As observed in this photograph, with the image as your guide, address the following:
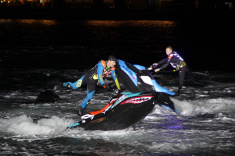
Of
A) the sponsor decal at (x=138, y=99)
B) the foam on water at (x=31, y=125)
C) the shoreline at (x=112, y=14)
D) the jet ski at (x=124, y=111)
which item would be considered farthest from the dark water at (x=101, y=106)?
the shoreline at (x=112, y=14)

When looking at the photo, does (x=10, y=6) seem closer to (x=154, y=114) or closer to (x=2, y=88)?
(x=2, y=88)

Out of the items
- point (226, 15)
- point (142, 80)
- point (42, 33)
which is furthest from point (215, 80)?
point (226, 15)

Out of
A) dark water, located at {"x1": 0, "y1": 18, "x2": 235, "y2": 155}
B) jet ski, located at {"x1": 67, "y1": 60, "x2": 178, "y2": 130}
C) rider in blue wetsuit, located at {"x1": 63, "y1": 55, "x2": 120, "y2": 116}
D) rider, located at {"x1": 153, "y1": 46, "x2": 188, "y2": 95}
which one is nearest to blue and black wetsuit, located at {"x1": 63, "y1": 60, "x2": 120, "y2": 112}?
rider in blue wetsuit, located at {"x1": 63, "y1": 55, "x2": 120, "y2": 116}

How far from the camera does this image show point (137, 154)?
281 inches

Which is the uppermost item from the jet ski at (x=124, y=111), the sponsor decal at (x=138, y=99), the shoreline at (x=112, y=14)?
the sponsor decal at (x=138, y=99)

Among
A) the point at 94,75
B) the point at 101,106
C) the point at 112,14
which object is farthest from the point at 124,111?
the point at 112,14

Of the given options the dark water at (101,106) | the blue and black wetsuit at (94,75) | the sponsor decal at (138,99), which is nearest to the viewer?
the dark water at (101,106)

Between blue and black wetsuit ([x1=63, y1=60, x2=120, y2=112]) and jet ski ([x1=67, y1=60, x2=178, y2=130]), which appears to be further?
blue and black wetsuit ([x1=63, y1=60, x2=120, y2=112])

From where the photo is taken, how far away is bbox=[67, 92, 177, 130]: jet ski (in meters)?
7.90

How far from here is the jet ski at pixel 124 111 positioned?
7898 mm

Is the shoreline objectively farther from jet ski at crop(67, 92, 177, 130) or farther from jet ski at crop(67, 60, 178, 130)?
jet ski at crop(67, 92, 177, 130)

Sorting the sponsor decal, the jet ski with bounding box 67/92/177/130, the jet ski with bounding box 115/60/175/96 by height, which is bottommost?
the jet ski with bounding box 67/92/177/130

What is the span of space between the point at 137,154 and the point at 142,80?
1.99 meters

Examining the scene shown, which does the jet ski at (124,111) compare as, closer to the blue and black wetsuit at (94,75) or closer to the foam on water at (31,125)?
the foam on water at (31,125)
